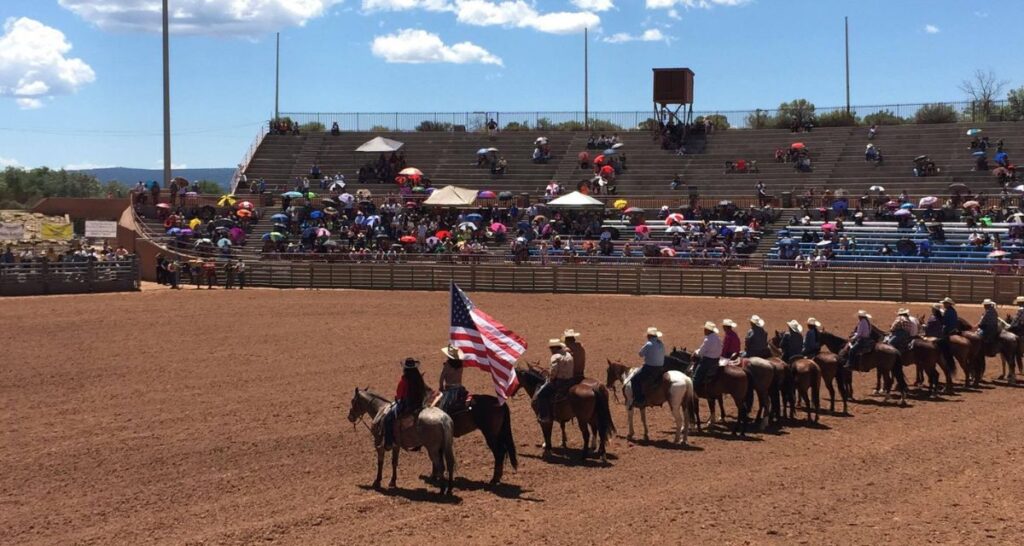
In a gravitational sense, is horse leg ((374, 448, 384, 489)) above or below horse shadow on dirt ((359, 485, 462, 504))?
above

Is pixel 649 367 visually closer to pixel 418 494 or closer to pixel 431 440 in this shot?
pixel 431 440

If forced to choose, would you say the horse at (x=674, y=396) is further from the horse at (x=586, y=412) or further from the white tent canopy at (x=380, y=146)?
the white tent canopy at (x=380, y=146)

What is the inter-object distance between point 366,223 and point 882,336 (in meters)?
34.0

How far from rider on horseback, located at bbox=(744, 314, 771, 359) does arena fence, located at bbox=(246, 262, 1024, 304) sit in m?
22.4

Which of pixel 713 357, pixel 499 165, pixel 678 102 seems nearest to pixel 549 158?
pixel 499 165

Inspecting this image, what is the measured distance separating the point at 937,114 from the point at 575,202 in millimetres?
24004

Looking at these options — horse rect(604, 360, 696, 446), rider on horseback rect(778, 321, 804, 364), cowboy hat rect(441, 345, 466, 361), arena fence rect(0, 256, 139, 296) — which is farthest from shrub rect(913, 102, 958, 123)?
cowboy hat rect(441, 345, 466, 361)

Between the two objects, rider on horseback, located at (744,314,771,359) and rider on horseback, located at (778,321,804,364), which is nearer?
rider on horseback, located at (744,314,771,359)

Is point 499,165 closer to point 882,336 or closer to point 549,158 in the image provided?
point 549,158

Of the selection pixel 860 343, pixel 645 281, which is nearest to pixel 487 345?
pixel 860 343

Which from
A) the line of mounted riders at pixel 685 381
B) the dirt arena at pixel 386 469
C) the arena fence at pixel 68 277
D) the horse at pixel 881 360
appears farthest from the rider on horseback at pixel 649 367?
the arena fence at pixel 68 277

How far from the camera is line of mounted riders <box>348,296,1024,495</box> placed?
13836mm

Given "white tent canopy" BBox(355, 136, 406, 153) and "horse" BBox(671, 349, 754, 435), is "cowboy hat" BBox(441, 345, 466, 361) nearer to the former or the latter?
"horse" BBox(671, 349, 754, 435)

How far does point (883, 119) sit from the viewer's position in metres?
63.4
